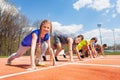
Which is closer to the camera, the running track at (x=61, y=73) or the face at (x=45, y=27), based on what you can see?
the running track at (x=61, y=73)

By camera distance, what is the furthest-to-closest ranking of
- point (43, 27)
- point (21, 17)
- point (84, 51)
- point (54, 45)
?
point (21, 17) → point (84, 51) → point (54, 45) → point (43, 27)

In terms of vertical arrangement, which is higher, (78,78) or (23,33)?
(23,33)

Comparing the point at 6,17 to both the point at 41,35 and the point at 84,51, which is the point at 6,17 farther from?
the point at 41,35

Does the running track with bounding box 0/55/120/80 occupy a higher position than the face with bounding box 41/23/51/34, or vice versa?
the face with bounding box 41/23/51/34

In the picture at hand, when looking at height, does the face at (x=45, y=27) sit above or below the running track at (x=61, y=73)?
above

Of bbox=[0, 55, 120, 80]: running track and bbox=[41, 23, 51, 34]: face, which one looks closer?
bbox=[0, 55, 120, 80]: running track

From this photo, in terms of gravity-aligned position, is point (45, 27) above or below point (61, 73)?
above

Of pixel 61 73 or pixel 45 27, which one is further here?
pixel 45 27

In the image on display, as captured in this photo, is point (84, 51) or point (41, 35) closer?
point (41, 35)

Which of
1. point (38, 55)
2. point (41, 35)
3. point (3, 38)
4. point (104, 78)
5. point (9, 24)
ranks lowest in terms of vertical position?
point (104, 78)

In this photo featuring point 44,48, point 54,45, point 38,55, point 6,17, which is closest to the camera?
point 38,55

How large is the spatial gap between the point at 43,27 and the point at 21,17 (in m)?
34.3

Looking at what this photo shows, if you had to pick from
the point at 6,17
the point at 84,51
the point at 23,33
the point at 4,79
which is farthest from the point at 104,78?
the point at 23,33

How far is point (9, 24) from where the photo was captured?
3625 cm
